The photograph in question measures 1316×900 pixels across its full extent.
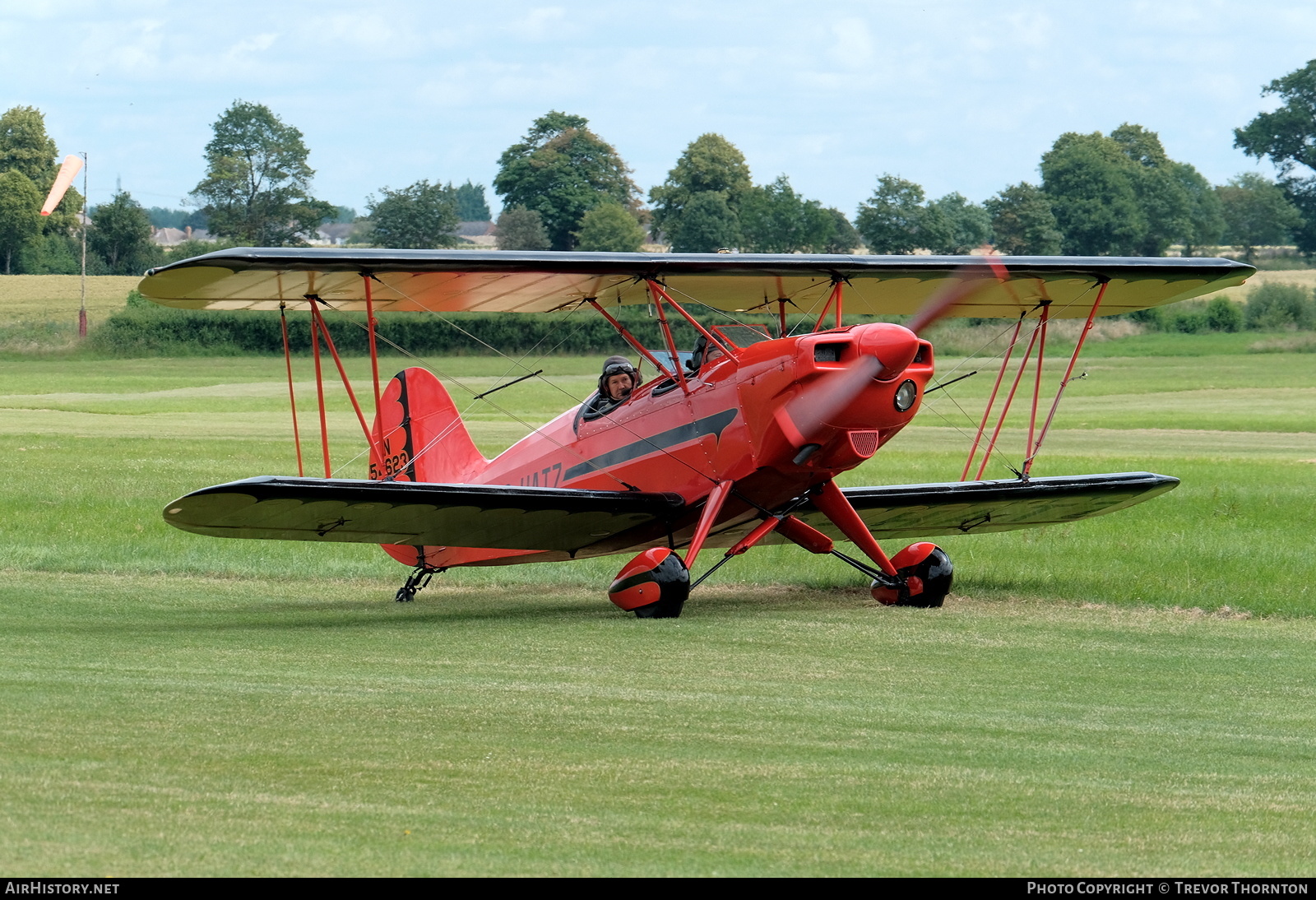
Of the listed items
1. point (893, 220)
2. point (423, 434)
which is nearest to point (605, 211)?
point (893, 220)

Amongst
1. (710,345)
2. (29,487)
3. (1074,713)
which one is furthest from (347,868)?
(29,487)

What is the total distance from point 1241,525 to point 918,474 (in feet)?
25.0

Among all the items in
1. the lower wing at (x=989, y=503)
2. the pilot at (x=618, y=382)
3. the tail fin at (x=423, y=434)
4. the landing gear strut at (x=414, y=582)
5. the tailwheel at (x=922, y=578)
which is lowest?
the landing gear strut at (x=414, y=582)

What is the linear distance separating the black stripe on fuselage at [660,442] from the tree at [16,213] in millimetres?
101072

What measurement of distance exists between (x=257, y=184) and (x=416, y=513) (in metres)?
105

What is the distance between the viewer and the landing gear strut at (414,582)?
627 inches

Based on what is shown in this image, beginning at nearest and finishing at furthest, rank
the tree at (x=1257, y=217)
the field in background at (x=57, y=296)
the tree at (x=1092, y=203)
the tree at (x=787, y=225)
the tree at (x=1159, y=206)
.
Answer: the field in background at (x=57, y=296), the tree at (x=787, y=225), the tree at (x=1092, y=203), the tree at (x=1159, y=206), the tree at (x=1257, y=217)

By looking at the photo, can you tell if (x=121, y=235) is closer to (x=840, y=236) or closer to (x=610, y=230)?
(x=610, y=230)

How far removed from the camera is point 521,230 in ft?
342

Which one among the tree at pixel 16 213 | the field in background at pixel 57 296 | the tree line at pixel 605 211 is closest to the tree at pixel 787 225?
the tree line at pixel 605 211

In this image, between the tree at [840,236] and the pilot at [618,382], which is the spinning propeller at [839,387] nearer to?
the pilot at [618,382]

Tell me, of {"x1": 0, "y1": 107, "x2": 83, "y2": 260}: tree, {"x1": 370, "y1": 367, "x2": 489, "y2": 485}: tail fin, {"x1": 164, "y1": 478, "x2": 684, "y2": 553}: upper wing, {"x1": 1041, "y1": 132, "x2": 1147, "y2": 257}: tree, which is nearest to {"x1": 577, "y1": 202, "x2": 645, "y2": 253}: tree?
{"x1": 1041, "y1": 132, "x2": 1147, "y2": 257}: tree

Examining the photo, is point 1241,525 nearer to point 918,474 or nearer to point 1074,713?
point 918,474

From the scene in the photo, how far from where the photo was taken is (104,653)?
1053 centimetres
